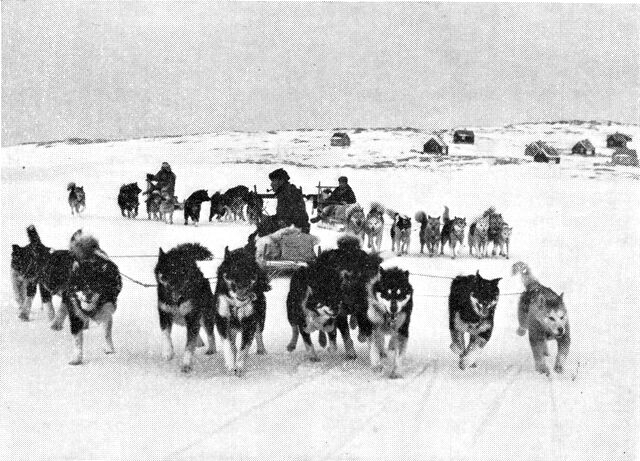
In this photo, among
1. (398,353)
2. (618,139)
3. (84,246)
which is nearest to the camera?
(398,353)

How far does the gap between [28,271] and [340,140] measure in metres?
6.33

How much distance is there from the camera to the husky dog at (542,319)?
5.20m

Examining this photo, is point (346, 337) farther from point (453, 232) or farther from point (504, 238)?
point (453, 232)

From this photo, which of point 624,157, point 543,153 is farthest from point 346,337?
point 543,153

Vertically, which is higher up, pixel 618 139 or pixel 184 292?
pixel 618 139

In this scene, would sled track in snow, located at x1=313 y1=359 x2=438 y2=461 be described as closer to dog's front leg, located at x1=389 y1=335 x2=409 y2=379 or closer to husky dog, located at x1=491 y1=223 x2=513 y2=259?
dog's front leg, located at x1=389 y1=335 x2=409 y2=379

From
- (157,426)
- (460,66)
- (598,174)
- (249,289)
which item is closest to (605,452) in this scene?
(249,289)

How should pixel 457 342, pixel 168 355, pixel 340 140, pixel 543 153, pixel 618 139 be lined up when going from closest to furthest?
pixel 457 342
pixel 168 355
pixel 618 139
pixel 340 140
pixel 543 153

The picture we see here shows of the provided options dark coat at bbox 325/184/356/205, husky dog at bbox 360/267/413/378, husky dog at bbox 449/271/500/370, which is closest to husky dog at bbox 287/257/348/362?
husky dog at bbox 360/267/413/378

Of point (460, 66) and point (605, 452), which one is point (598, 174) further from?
point (605, 452)

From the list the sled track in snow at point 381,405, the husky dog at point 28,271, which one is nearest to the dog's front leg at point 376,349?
the sled track in snow at point 381,405

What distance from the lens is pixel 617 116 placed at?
8648mm

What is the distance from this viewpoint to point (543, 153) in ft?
48.0

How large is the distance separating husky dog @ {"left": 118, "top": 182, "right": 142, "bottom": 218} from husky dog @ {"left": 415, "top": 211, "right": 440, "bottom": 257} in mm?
5780
